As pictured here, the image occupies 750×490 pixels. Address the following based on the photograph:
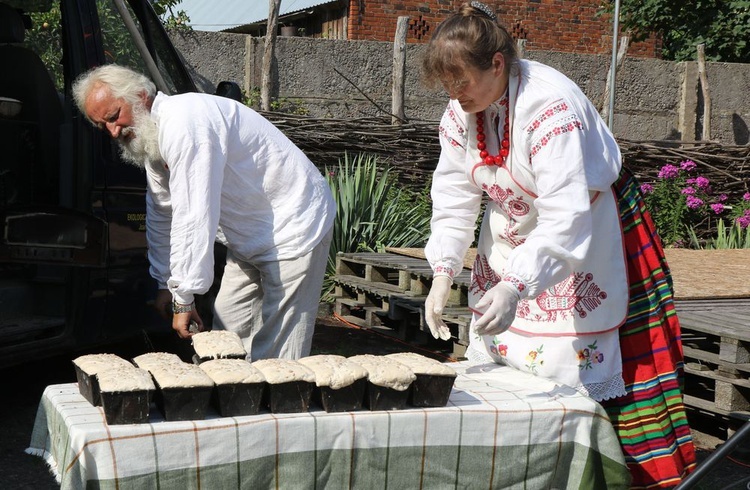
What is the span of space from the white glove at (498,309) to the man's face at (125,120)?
4.63ft

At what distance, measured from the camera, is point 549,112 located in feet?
8.16

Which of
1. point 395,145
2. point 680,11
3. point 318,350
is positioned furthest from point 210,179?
point 680,11

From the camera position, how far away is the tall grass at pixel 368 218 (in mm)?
7562

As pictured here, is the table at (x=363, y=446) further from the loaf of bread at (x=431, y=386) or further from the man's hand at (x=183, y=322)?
the man's hand at (x=183, y=322)

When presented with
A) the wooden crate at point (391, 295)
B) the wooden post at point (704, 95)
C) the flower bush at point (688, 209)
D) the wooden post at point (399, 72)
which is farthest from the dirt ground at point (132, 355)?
the wooden post at point (704, 95)

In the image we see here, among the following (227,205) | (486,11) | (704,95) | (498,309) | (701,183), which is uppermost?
(704,95)

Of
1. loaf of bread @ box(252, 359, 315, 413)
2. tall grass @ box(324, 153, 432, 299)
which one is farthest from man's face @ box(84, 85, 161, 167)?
tall grass @ box(324, 153, 432, 299)

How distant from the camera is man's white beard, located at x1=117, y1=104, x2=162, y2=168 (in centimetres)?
321

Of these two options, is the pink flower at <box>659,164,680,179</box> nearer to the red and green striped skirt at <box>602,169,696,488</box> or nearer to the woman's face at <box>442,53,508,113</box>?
the red and green striped skirt at <box>602,169,696,488</box>

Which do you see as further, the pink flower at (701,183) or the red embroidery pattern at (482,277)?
the pink flower at (701,183)

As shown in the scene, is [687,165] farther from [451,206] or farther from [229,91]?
[451,206]

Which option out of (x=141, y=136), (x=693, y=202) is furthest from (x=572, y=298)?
(x=693, y=202)

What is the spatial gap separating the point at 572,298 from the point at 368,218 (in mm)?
5150

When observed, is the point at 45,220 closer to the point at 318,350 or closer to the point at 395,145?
the point at 318,350
